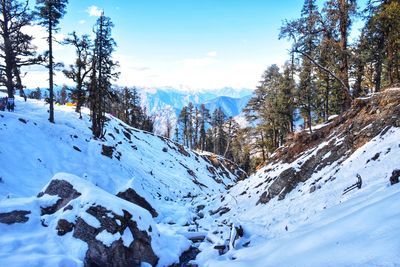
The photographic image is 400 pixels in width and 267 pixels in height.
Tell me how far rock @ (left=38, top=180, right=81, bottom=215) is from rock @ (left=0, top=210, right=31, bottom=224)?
87 centimetres

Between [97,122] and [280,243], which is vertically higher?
[97,122]

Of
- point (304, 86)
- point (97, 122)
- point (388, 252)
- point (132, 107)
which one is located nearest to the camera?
point (388, 252)

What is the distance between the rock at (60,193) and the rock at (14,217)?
874 millimetres

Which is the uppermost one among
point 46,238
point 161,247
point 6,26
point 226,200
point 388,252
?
point 6,26

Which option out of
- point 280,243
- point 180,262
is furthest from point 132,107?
point 280,243

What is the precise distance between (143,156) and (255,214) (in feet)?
75.8

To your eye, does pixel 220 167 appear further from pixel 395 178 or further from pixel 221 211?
pixel 395 178

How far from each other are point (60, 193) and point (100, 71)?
797 inches

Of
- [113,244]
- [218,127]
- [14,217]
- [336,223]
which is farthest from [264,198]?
[218,127]

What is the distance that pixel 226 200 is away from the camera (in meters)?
23.5

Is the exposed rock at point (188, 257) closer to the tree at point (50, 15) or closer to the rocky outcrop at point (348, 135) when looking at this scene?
the rocky outcrop at point (348, 135)

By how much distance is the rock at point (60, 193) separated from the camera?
1152cm

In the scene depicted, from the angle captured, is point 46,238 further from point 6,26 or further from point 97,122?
point 6,26

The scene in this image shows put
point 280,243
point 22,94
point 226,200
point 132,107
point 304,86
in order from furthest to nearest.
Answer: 1. point 132,107
2. point 22,94
3. point 304,86
4. point 226,200
5. point 280,243
